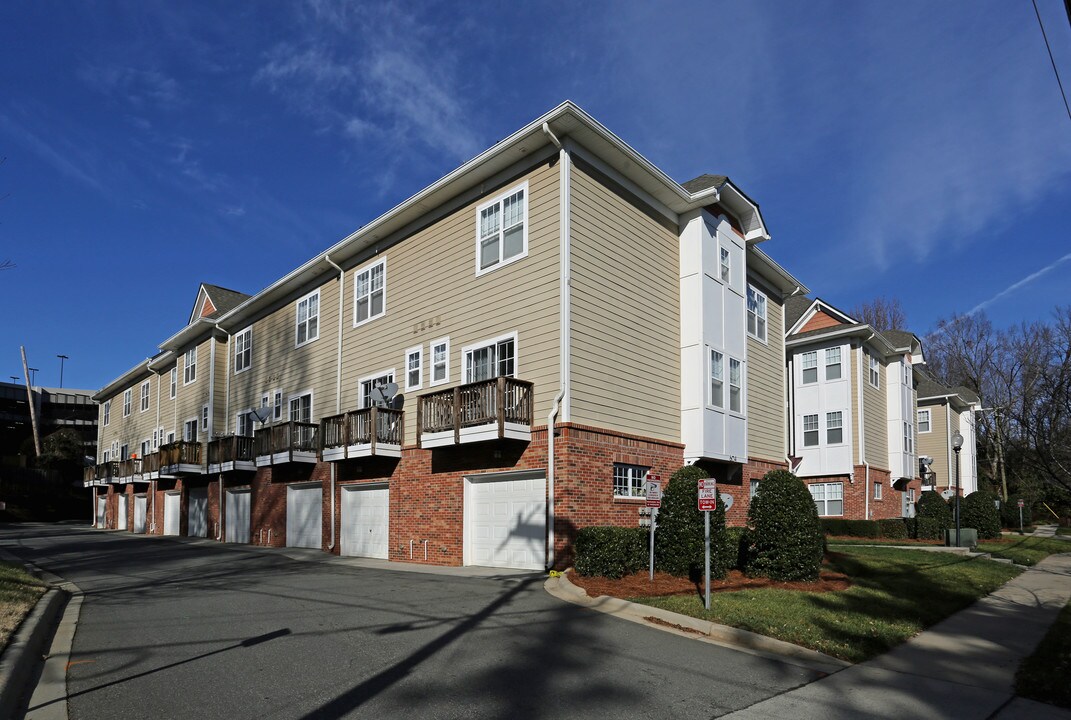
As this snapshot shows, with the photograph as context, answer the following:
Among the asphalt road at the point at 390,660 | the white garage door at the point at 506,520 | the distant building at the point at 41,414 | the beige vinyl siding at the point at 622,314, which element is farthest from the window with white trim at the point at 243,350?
the distant building at the point at 41,414

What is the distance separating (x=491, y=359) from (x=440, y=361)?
1874 millimetres

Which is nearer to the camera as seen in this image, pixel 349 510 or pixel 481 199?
pixel 481 199

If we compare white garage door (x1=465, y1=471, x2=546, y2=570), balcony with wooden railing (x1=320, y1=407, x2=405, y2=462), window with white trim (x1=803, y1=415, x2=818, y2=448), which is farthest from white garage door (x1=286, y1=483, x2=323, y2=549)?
window with white trim (x1=803, y1=415, x2=818, y2=448)

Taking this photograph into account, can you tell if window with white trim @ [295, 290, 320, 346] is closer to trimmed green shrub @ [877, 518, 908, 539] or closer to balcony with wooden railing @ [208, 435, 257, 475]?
balcony with wooden railing @ [208, 435, 257, 475]

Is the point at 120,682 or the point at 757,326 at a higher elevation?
the point at 757,326

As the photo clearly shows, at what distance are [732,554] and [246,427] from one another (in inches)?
800

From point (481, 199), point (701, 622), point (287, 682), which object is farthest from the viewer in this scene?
point (481, 199)

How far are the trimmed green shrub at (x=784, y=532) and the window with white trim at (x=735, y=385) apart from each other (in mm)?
6262

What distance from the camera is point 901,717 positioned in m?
6.56

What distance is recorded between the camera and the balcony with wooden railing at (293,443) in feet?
72.6

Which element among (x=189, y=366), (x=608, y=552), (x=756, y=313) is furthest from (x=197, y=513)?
(x=608, y=552)

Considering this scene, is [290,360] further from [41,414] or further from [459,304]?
[41,414]

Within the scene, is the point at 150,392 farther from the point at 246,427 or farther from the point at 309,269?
the point at 309,269

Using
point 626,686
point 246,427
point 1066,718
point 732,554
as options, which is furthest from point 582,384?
point 246,427
